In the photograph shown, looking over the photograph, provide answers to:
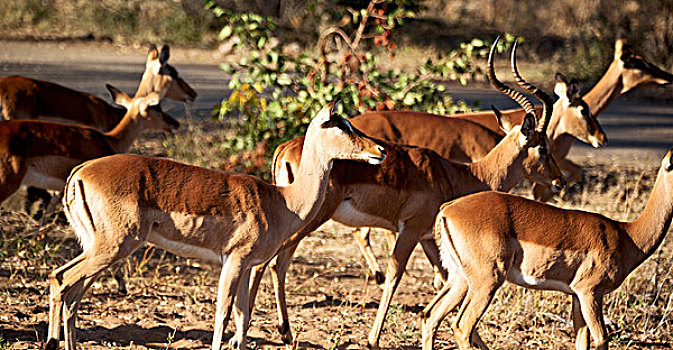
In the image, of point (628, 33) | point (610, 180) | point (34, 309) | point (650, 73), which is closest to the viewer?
point (34, 309)

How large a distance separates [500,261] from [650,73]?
175 inches

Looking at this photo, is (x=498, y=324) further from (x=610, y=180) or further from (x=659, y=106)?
(x=659, y=106)

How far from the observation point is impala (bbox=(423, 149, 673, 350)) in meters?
4.77

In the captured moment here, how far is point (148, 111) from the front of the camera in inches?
298

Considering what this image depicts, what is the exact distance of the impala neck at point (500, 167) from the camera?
233 inches

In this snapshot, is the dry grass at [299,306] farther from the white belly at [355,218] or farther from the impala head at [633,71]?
the impala head at [633,71]

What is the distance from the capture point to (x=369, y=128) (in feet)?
22.4

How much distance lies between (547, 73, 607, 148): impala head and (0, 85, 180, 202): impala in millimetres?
3755

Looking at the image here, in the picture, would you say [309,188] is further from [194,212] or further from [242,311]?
[242,311]

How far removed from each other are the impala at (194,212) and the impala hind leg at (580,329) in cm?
150

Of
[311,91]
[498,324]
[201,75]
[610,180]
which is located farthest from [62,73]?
[498,324]

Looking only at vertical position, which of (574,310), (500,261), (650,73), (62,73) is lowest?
(62,73)

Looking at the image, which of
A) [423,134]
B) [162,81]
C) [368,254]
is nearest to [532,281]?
[368,254]

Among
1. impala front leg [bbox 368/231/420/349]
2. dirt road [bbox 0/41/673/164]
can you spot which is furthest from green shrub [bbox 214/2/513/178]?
dirt road [bbox 0/41/673/164]
